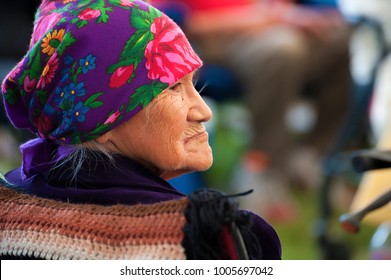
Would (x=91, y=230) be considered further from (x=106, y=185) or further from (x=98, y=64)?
(x=98, y=64)

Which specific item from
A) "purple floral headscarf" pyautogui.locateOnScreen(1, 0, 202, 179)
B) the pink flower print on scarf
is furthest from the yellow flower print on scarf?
the pink flower print on scarf

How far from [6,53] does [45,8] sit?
121 inches

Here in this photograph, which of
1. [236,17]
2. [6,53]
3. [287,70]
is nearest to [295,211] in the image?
[287,70]

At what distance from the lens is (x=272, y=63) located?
4.86 metres

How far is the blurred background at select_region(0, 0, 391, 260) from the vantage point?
12.4 feet

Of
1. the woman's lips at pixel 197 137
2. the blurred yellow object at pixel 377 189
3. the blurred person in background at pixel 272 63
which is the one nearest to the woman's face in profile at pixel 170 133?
the woman's lips at pixel 197 137

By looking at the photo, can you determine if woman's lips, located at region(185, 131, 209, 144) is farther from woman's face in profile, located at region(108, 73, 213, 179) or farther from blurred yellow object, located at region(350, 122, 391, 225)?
blurred yellow object, located at region(350, 122, 391, 225)

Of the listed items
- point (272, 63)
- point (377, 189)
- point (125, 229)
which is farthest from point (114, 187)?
point (272, 63)

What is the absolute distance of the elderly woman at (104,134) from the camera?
141cm

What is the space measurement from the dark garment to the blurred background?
2.16m

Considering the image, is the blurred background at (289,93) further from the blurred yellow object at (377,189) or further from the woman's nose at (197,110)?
the woman's nose at (197,110)
